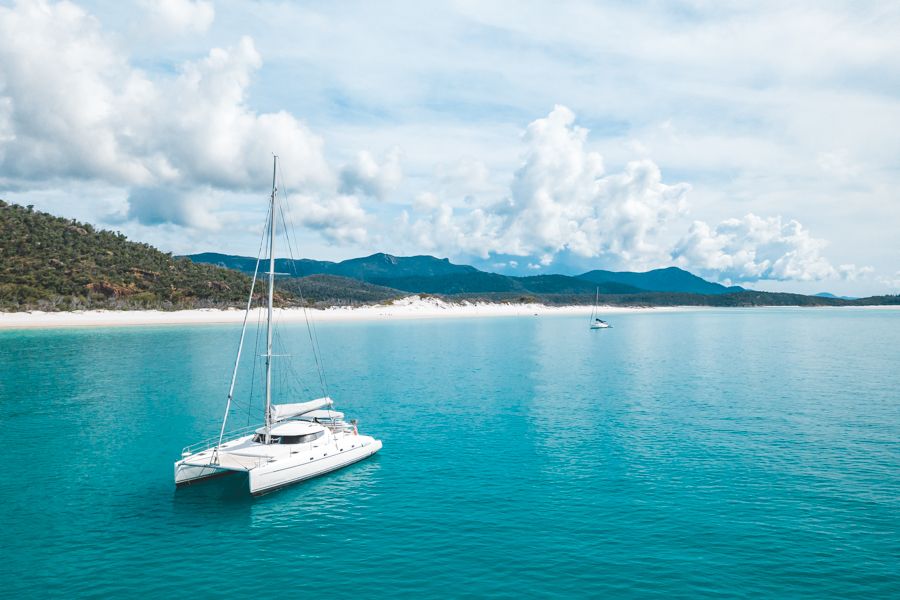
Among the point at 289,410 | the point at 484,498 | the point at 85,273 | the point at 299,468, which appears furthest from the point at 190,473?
the point at 85,273

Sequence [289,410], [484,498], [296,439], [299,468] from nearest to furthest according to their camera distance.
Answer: [484,498]
[299,468]
[296,439]
[289,410]

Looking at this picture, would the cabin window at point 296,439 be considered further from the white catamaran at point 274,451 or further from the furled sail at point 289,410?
the furled sail at point 289,410

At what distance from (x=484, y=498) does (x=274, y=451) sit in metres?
11.5

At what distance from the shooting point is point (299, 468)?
29.1 m

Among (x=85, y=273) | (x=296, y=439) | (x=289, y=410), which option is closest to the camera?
(x=296, y=439)

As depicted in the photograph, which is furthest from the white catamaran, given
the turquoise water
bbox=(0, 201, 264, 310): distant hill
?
bbox=(0, 201, 264, 310): distant hill

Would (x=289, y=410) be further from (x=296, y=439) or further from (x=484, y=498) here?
(x=484, y=498)

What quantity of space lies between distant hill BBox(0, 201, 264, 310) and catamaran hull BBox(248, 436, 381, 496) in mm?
116595

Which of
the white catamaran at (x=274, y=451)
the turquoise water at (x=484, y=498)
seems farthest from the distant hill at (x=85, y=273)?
the white catamaran at (x=274, y=451)

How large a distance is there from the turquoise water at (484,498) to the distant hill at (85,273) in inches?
3109

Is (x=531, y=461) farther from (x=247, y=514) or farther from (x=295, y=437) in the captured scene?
(x=247, y=514)

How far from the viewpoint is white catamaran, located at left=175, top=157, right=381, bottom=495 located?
2775 centimetres

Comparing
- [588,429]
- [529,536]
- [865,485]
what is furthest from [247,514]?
[865,485]

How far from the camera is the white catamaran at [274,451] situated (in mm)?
27747
